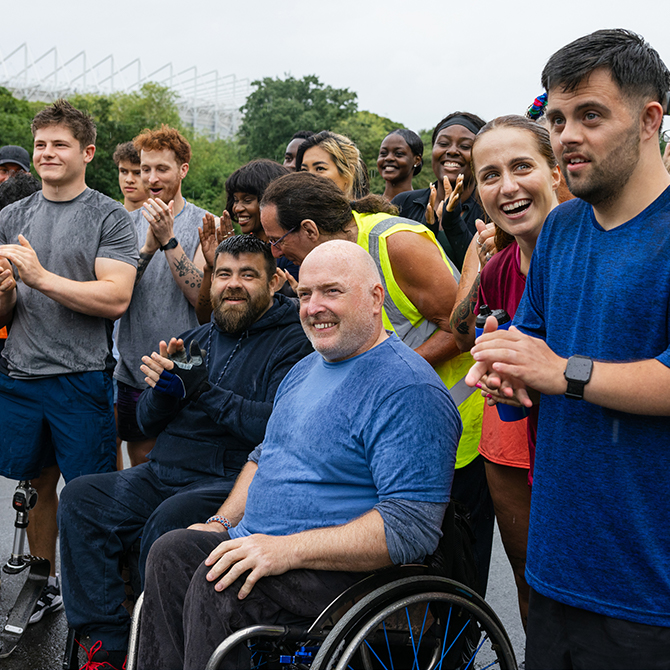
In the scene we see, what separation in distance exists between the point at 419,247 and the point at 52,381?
6.33ft

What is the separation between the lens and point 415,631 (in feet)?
6.66

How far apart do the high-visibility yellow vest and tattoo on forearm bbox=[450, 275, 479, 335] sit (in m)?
0.30

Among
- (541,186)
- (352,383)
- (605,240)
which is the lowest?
(352,383)

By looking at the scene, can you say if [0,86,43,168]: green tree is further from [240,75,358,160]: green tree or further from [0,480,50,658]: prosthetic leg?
[0,480,50,658]: prosthetic leg

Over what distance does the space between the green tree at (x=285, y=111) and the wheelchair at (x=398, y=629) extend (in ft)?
140

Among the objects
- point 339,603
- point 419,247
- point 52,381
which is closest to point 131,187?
point 52,381

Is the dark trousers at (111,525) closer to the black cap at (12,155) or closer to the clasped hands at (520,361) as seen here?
the clasped hands at (520,361)

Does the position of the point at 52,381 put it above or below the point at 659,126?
below

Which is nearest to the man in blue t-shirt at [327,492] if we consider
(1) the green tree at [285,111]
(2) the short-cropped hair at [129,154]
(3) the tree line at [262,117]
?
(2) the short-cropped hair at [129,154]

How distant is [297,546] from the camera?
1990 mm

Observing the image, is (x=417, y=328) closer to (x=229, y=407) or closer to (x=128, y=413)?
(x=229, y=407)

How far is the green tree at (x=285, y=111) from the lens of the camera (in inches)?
1734

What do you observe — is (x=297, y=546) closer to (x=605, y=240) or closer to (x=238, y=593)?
(x=238, y=593)

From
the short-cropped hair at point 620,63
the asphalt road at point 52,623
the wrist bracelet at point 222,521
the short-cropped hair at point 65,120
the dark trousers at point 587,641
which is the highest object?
the short-cropped hair at point 65,120
